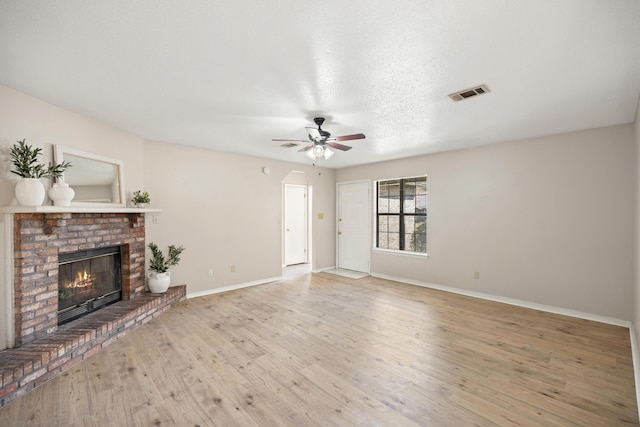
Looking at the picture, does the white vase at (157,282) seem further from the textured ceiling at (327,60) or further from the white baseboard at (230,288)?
the textured ceiling at (327,60)

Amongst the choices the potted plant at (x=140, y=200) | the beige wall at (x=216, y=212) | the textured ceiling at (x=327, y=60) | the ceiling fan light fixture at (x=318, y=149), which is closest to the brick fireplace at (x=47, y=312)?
the potted plant at (x=140, y=200)

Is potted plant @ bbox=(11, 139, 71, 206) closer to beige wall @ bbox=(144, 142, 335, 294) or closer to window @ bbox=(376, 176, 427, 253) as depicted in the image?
beige wall @ bbox=(144, 142, 335, 294)

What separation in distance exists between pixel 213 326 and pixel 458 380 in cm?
269

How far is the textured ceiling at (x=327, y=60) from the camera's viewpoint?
→ 150 centimetres

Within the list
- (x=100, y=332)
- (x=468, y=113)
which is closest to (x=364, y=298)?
(x=468, y=113)

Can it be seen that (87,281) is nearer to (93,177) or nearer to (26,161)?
(93,177)

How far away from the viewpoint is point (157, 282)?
4020 mm

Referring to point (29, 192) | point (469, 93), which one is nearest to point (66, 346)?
point (29, 192)

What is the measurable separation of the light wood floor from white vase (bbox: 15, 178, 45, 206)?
1.54 metres

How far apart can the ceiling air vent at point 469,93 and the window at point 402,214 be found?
2.95 meters

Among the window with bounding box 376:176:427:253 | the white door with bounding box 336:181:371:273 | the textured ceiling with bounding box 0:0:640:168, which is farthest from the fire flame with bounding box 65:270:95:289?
the window with bounding box 376:176:427:253

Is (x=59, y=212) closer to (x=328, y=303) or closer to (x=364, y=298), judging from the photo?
(x=328, y=303)

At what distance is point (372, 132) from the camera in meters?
3.73

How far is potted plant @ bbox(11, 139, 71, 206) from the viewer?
8.01 ft
